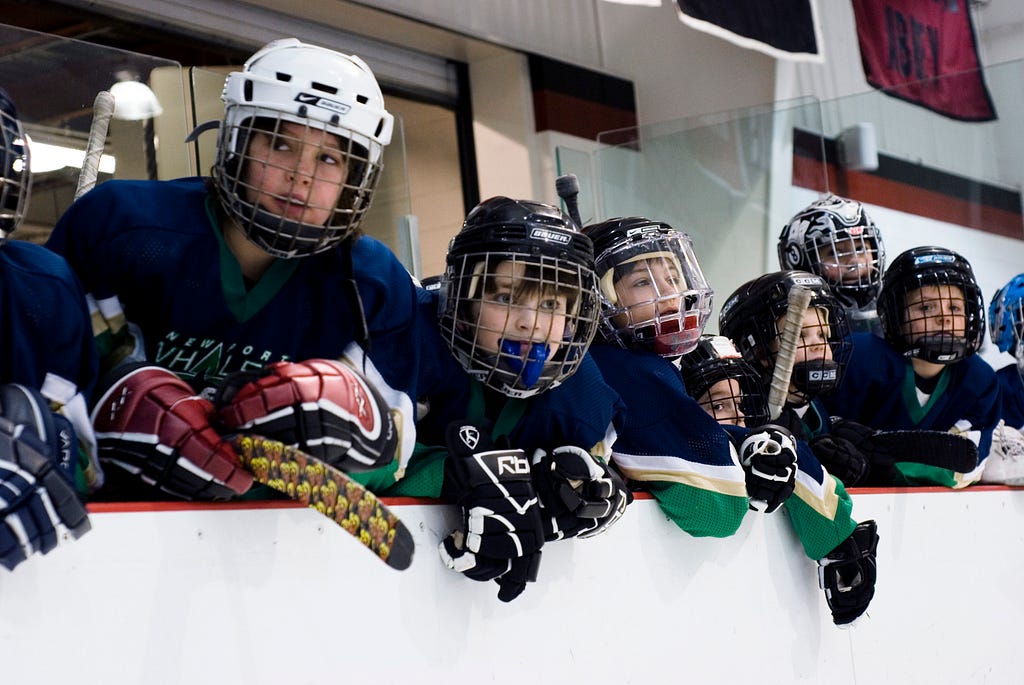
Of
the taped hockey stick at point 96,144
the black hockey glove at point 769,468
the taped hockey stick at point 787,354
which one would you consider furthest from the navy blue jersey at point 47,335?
the taped hockey stick at point 787,354

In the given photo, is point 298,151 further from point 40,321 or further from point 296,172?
point 40,321

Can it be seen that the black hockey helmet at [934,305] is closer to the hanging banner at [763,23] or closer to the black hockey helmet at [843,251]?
the black hockey helmet at [843,251]

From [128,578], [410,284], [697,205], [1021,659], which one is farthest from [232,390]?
[697,205]

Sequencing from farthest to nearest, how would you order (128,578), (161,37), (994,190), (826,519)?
(994,190) → (161,37) → (826,519) → (128,578)

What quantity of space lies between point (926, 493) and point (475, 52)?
9.54 ft

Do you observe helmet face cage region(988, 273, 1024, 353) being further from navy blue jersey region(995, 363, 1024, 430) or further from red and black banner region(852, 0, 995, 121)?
red and black banner region(852, 0, 995, 121)

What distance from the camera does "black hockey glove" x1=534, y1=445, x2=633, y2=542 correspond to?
5.12 feet

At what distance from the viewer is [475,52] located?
4887mm

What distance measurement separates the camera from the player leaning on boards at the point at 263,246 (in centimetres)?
143

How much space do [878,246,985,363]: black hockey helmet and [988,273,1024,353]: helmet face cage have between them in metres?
0.56

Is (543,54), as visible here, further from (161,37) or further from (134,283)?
(134,283)

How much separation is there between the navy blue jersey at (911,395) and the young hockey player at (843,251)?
20 cm

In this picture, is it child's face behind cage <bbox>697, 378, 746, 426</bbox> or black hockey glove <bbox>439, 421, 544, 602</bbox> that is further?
child's face behind cage <bbox>697, 378, 746, 426</bbox>

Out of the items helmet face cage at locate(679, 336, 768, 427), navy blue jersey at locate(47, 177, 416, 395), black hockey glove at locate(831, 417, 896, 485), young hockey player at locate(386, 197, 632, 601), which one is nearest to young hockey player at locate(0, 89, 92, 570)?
navy blue jersey at locate(47, 177, 416, 395)
